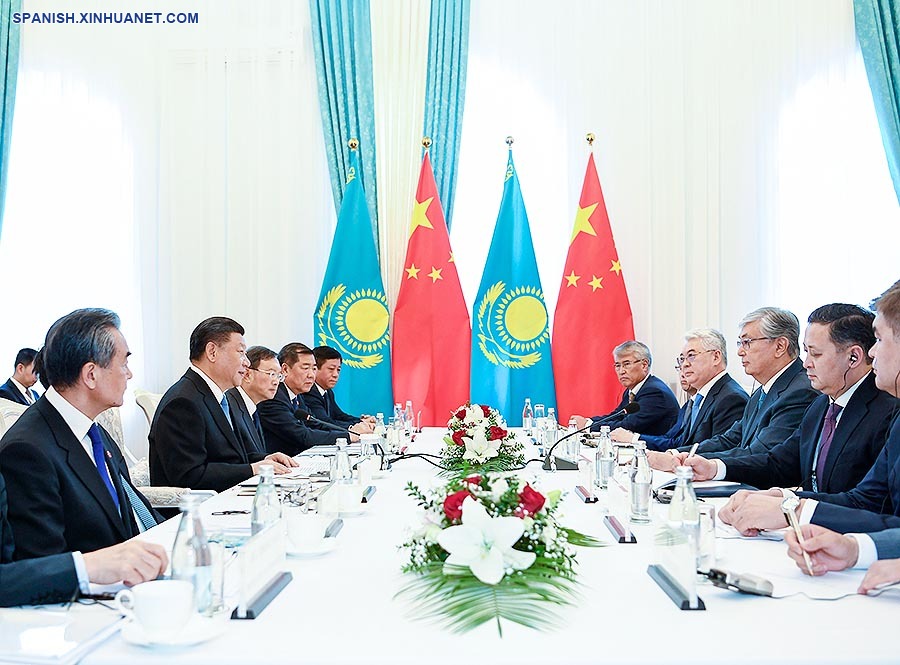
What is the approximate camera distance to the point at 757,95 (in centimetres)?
688

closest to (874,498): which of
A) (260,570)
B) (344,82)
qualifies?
(260,570)

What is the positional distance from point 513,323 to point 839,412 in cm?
374

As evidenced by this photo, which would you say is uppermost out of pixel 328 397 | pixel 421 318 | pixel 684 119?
pixel 684 119

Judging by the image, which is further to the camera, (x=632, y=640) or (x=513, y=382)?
(x=513, y=382)

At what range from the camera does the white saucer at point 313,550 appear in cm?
208

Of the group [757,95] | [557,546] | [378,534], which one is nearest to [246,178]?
[757,95]

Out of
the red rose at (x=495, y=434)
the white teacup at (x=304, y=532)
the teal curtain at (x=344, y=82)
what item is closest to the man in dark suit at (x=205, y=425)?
the red rose at (x=495, y=434)

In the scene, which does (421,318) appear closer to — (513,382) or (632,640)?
(513,382)

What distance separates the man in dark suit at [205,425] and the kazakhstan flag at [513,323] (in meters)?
3.00

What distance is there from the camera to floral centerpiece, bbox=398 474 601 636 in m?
1.61

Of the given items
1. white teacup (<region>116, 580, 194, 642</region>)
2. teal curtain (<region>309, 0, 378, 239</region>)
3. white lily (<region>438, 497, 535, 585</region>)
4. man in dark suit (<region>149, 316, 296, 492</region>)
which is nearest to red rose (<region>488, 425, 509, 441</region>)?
man in dark suit (<region>149, 316, 296, 492</region>)

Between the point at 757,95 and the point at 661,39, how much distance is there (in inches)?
33.0

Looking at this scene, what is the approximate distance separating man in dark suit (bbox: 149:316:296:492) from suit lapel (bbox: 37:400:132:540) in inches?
48.2

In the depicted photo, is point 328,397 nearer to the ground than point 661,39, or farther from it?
nearer to the ground
